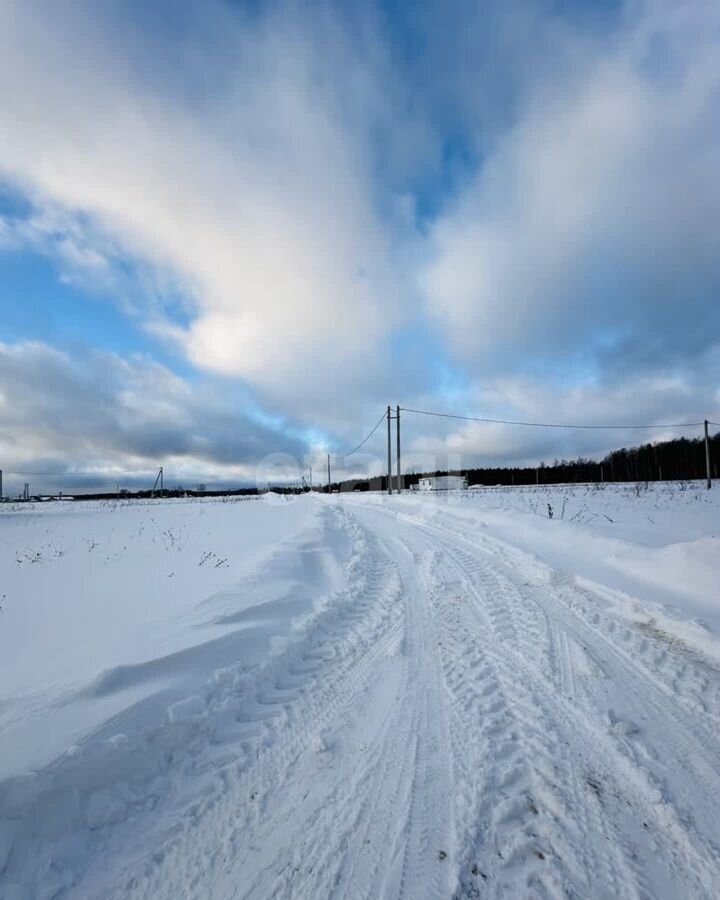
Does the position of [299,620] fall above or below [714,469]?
below

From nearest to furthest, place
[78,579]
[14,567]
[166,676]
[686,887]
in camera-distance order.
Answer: [686,887] → [166,676] → [78,579] → [14,567]

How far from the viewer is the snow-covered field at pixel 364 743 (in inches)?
72.6

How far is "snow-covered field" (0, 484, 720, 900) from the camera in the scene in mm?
1843

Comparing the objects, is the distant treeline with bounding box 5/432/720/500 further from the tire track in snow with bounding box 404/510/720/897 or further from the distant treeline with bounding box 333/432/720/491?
the tire track in snow with bounding box 404/510/720/897

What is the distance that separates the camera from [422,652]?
399 centimetres

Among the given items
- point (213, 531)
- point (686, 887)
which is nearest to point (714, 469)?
point (213, 531)

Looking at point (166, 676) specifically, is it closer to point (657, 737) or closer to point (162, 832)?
point (162, 832)

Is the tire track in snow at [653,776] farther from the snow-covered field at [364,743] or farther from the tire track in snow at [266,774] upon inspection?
the tire track in snow at [266,774]

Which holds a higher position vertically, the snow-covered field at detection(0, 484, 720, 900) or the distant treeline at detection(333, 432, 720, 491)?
the distant treeline at detection(333, 432, 720, 491)

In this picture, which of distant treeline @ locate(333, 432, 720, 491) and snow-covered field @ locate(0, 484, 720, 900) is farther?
distant treeline @ locate(333, 432, 720, 491)

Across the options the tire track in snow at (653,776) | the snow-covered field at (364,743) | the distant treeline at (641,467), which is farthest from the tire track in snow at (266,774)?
the distant treeline at (641,467)

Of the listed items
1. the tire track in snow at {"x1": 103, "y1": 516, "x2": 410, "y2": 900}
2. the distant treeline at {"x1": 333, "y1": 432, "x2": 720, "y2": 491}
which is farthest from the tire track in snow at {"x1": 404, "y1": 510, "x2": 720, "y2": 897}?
the distant treeline at {"x1": 333, "y1": 432, "x2": 720, "y2": 491}

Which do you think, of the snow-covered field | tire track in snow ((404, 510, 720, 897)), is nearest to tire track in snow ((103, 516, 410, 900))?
the snow-covered field

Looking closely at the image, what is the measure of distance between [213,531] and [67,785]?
12.0 m
